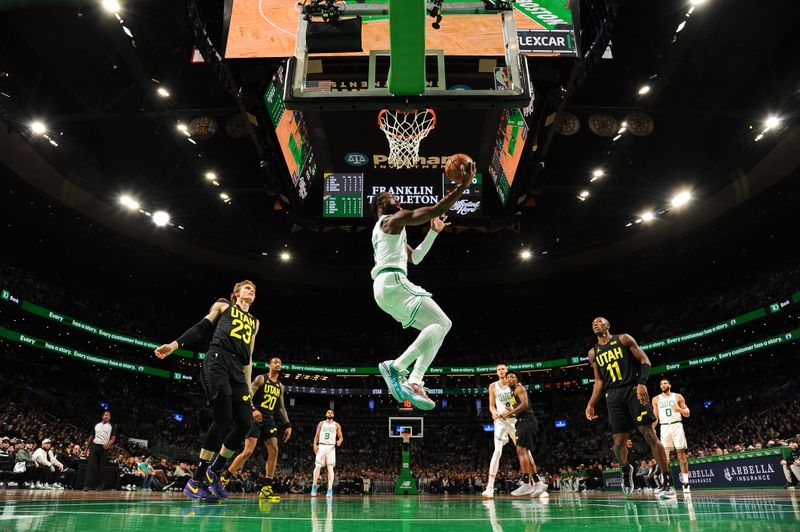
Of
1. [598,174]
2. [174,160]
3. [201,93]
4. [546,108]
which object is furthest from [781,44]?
[174,160]

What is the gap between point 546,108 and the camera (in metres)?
12.8

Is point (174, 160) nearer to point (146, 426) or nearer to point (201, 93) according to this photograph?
point (201, 93)

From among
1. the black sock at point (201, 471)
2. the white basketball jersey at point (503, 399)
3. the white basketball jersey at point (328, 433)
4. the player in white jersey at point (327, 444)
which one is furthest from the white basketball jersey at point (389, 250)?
the white basketball jersey at point (328, 433)

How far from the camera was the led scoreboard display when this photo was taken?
575 inches

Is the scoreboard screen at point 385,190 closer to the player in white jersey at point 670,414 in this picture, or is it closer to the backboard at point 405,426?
the player in white jersey at point 670,414

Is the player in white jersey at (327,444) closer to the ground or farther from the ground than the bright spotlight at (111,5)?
closer to the ground

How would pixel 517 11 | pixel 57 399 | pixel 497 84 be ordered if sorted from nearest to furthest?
1. pixel 497 84
2. pixel 517 11
3. pixel 57 399

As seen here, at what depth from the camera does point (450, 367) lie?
3656 centimetres

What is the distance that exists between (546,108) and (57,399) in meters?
25.8

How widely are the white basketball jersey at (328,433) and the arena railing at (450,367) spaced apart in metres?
18.8

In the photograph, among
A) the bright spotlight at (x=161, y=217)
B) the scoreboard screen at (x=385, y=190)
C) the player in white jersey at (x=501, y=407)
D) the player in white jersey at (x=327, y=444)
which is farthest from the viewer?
the bright spotlight at (x=161, y=217)

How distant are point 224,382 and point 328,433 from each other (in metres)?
7.12

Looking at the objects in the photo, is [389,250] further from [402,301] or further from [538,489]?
[538,489]

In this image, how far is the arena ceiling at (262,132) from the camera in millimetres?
14016
